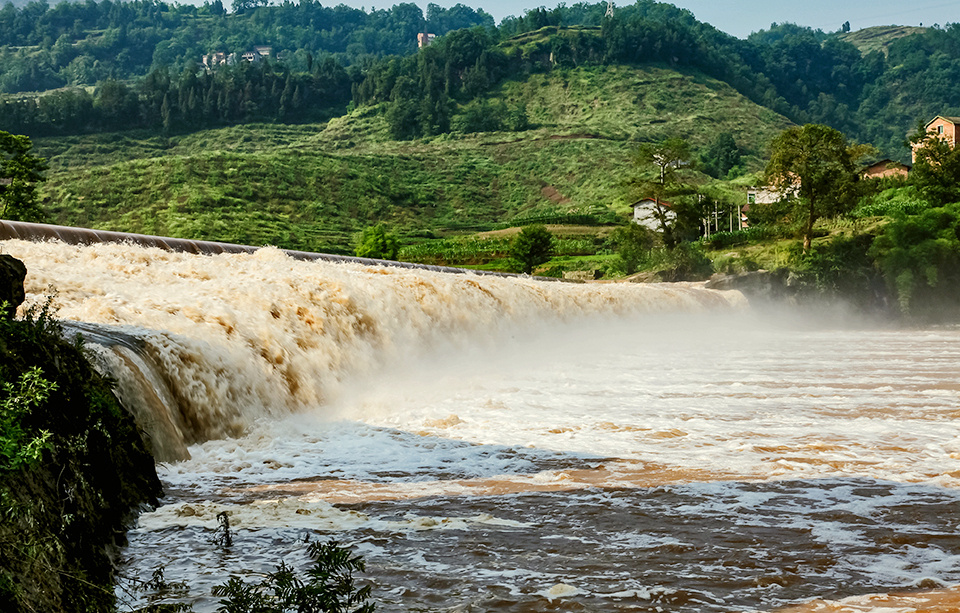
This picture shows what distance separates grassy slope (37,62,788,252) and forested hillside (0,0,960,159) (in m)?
5.27

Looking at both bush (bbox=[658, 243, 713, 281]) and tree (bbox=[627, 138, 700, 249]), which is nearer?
bush (bbox=[658, 243, 713, 281])

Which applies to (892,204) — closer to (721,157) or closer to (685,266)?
(685,266)

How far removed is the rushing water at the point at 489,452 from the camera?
4559mm

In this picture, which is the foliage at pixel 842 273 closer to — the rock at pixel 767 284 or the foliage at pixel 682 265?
the rock at pixel 767 284

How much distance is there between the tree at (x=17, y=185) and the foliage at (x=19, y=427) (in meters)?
37.0

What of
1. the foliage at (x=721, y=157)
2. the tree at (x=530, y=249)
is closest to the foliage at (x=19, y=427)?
the tree at (x=530, y=249)

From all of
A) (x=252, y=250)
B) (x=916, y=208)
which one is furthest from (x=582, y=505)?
(x=916, y=208)

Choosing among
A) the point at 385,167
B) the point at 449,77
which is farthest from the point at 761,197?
the point at 449,77

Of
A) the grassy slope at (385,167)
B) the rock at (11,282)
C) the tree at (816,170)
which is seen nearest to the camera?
the rock at (11,282)

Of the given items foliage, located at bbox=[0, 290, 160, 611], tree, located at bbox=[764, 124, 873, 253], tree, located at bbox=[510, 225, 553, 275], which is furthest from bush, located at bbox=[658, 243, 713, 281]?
foliage, located at bbox=[0, 290, 160, 611]

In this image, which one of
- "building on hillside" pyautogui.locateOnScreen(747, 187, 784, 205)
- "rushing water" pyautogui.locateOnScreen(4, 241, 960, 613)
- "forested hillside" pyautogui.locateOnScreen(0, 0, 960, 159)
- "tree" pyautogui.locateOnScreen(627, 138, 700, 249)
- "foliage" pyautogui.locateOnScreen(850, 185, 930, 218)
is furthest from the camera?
"forested hillside" pyautogui.locateOnScreen(0, 0, 960, 159)

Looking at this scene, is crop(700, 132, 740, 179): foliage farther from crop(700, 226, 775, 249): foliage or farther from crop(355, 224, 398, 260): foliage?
crop(700, 226, 775, 249): foliage

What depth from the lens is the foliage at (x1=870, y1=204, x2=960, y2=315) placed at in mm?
36125

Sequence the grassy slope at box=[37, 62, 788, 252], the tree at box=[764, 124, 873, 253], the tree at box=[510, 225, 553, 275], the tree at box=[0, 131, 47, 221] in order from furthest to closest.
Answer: the grassy slope at box=[37, 62, 788, 252] < the tree at box=[510, 225, 553, 275] < the tree at box=[764, 124, 873, 253] < the tree at box=[0, 131, 47, 221]
